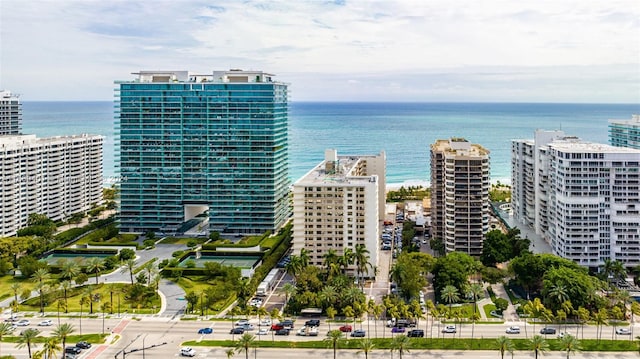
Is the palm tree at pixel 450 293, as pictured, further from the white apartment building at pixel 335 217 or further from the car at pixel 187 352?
the car at pixel 187 352

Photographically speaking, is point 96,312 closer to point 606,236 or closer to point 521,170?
point 606,236

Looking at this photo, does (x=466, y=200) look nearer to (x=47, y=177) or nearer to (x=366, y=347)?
(x=366, y=347)

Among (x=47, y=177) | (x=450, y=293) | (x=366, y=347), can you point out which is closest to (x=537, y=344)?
(x=450, y=293)

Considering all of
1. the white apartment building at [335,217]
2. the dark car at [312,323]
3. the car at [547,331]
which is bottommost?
the car at [547,331]

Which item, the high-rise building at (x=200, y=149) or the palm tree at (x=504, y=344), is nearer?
the palm tree at (x=504, y=344)

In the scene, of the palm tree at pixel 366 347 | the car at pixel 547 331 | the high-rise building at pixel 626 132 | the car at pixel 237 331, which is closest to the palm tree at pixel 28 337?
the car at pixel 237 331

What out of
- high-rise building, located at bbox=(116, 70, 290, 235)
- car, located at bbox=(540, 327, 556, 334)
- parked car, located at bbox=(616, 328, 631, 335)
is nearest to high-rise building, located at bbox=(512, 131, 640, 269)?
parked car, located at bbox=(616, 328, 631, 335)
